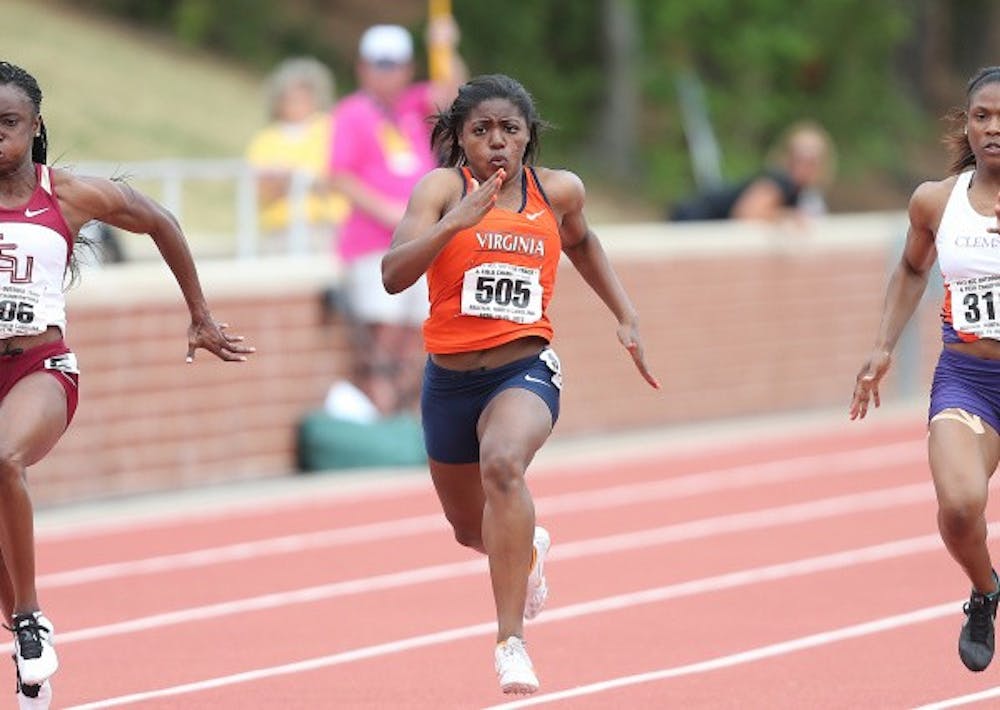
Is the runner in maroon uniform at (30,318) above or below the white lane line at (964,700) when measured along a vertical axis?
above

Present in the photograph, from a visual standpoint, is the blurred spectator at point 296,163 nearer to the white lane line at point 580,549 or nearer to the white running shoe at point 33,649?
the white lane line at point 580,549

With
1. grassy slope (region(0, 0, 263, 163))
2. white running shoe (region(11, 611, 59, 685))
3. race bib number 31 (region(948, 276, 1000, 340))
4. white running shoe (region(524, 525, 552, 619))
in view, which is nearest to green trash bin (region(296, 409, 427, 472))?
white running shoe (region(524, 525, 552, 619))

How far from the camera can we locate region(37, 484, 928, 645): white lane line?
9664 millimetres

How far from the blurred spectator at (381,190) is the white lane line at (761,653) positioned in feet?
16.0

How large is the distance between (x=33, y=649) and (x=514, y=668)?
1467 millimetres

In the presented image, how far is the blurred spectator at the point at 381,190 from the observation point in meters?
13.8

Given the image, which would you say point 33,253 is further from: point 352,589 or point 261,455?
point 261,455

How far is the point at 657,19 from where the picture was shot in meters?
29.5

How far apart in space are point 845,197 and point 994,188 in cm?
2686

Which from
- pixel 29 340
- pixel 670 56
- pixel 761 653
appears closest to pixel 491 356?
pixel 29 340

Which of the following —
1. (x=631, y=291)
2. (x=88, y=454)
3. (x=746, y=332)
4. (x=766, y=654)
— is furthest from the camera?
(x=746, y=332)

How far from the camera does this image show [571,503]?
13539 millimetres

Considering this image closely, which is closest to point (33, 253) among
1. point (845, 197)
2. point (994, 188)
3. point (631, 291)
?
point (994, 188)

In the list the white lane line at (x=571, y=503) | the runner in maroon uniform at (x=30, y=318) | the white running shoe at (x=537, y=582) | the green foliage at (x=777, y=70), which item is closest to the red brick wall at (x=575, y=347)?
the white lane line at (x=571, y=503)
